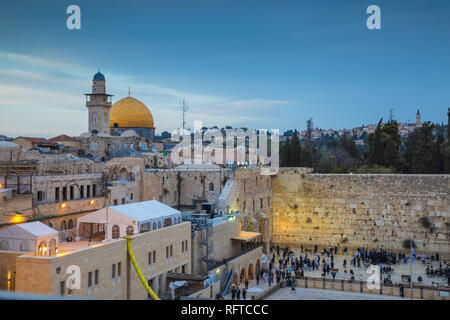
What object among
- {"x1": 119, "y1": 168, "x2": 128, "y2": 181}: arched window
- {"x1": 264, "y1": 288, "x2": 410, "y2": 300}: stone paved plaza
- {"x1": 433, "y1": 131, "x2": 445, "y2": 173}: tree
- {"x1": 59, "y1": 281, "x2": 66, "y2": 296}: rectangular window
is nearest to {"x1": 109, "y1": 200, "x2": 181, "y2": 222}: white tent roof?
{"x1": 59, "y1": 281, "x2": 66, "y2": 296}: rectangular window

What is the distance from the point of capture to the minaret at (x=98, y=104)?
1463 inches

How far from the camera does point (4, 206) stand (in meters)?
14.7

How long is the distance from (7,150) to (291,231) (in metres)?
18.6

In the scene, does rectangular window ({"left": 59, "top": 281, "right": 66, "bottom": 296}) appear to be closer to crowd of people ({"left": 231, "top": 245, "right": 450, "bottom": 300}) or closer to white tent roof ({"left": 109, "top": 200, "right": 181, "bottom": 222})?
white tent roof ({"left": 109, "top": 200, "right": 181, "bottom": 222})

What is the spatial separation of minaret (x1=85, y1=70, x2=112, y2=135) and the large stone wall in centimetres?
1609

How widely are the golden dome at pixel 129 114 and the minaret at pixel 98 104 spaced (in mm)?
1819

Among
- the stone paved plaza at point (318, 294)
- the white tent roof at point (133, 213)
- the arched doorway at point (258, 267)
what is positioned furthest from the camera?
the arched doorway at point (258, 267)

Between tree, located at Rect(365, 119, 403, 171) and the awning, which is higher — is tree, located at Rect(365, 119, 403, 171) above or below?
above

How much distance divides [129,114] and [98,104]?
336 centimetres

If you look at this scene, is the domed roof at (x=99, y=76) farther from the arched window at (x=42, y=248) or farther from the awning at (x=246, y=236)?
the arched window at (x=42, y=248)

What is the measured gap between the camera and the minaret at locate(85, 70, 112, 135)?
37.2 metres

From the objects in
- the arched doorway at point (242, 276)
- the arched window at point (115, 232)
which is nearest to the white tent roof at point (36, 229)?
the arched window at point (115, 232)

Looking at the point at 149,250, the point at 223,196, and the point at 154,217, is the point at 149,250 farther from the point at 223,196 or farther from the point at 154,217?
the point at 223,196
